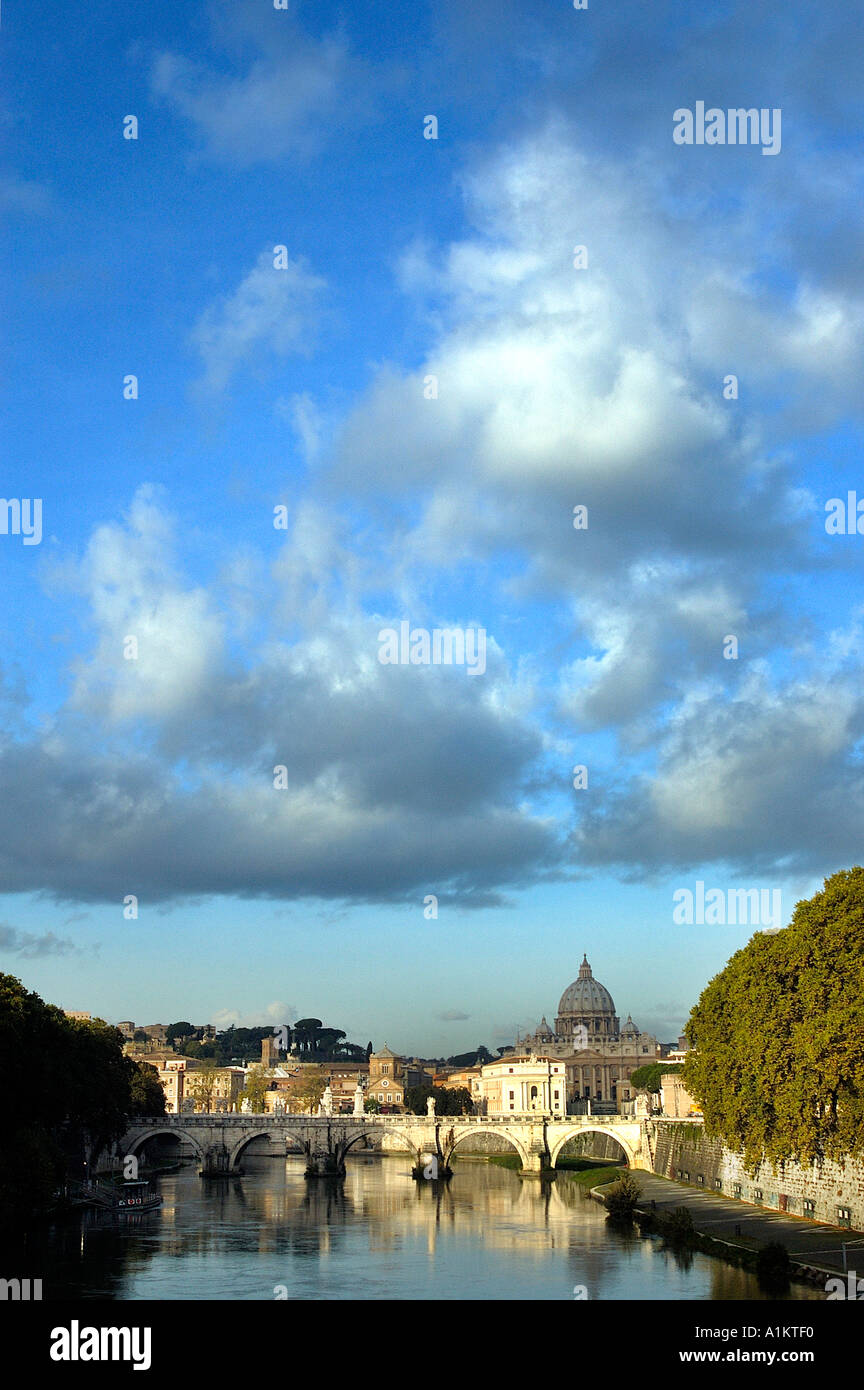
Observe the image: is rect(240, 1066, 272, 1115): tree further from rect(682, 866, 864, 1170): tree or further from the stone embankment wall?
rect(682, 866, 864, 1170): tree

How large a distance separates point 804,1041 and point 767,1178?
18.5 m

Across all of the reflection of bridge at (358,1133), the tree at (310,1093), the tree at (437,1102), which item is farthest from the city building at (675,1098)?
the tree at (310,1093)

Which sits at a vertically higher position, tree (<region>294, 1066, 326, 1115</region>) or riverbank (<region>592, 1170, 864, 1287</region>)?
riverbank (<region>592, 1170, 864, 1287</region>)

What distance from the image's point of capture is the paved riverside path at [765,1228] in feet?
137

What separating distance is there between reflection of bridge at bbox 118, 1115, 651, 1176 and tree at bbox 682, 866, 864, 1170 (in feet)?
159

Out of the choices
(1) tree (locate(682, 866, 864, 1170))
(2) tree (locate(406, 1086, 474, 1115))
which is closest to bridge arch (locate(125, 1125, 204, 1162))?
(1) tree (locate(682, 866, 864, 1170))

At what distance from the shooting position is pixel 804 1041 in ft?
142

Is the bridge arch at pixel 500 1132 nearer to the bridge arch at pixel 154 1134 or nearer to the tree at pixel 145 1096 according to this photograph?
the bridge arch at pixel 154 1134

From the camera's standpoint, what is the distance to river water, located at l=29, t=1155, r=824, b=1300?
44062 millimetres

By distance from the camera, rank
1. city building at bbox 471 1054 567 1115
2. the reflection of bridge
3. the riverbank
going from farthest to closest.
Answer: city building at bbox 471 1054 567 1115 < the reflection of bridge < the riverbank

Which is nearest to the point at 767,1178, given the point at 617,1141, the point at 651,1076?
the point at 617,1141

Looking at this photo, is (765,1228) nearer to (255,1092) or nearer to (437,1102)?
(255,1092)
